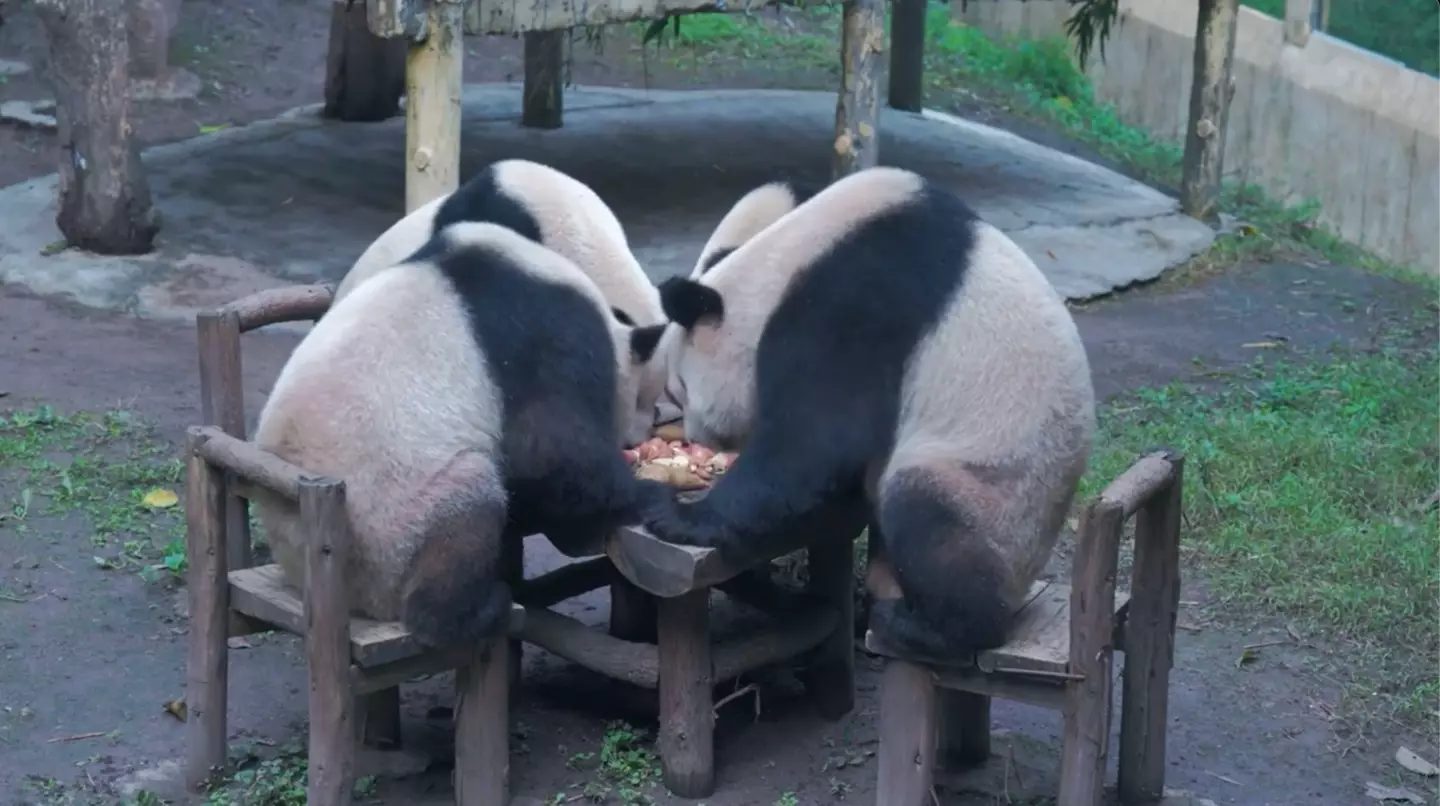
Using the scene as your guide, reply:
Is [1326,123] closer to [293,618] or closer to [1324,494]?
[1324,494]

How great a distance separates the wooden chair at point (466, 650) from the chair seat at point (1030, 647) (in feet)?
1.55

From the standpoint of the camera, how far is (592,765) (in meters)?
4.17

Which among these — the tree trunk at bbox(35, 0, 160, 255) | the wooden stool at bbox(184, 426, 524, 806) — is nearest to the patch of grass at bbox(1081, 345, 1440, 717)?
the wooden stool at bbox(184, 426, 524, 806)

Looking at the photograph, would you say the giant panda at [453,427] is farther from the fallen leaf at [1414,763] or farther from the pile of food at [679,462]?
Result: the fallen leaf at [1414,763]

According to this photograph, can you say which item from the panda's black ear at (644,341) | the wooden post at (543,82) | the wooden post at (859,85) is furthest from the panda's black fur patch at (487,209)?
the wooden post at (543,82)

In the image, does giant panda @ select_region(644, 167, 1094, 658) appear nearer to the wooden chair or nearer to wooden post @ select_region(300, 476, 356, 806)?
the wooden chair

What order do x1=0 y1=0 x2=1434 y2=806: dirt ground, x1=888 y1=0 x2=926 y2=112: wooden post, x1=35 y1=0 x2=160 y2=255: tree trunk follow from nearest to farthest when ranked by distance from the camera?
x1=0 y1=0 x2=1434 y2=806: dirt ground, x1=35 y1=0 x2=160 y2=255: tree trunk, x1=888 y1=0 x2=926 y2=112: wooden post

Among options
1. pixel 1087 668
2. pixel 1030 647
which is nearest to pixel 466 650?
pixel 1030 647

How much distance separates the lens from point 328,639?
347 centimetres

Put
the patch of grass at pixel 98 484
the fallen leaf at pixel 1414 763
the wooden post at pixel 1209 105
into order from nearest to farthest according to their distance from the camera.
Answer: the fallen leaf at pixel 1414 763 → the patch of grass at pixel 98 484 → the wooden post at pixel 1209 105

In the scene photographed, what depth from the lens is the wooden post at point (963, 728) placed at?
4.15m

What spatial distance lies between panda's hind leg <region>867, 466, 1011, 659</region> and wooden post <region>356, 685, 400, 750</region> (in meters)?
1.34

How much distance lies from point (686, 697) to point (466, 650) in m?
0.57

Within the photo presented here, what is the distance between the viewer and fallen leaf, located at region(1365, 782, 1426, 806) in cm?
427
